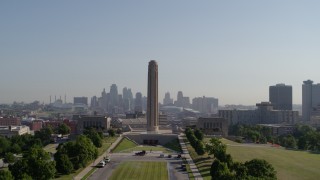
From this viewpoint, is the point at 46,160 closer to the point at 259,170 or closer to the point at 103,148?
the point at 259,170

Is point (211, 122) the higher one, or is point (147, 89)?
point (147, 89)

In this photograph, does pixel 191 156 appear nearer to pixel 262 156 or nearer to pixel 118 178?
pixel 262 156

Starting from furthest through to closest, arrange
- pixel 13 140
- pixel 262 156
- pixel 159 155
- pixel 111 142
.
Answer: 1. pixel 111 142
2. pixel 13 140
3. pixel 159 155
4. pixel 262 156

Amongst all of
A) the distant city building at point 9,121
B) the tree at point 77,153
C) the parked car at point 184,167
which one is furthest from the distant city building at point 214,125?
the distant city building at point 9,121

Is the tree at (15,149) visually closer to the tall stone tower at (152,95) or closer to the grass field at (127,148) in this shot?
the grass field at (127,148)

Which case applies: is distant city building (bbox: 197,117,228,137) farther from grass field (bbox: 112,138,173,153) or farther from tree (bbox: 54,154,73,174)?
tree (bbox: 54,154,73,174)

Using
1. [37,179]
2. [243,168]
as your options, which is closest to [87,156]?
[37,179]
